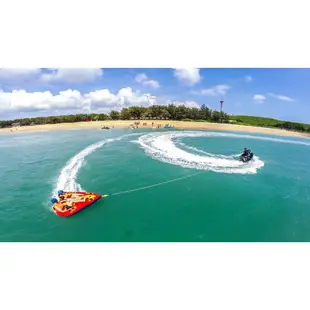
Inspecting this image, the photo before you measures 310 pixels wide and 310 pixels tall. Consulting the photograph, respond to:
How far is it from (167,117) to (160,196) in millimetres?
20635

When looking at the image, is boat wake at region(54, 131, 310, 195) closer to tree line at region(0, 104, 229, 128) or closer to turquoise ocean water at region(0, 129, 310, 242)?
turquoise ocean water at region(0, 129, 310, 242)

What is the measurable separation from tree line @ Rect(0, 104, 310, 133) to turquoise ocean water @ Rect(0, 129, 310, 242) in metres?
11.3

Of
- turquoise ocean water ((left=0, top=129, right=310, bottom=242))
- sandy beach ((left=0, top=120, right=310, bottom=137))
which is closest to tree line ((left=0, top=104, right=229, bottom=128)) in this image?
sandy beach ((left=0, top=120, right=310, bottom=137))

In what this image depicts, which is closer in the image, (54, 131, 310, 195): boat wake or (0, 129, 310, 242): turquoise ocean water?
(0, 129, 310, 242): turquoise ocean water

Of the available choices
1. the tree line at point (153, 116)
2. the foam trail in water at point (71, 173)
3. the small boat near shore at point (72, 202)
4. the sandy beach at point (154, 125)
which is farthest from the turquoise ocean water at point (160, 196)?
the tree line at point (153, 116)

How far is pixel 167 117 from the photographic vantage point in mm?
26281

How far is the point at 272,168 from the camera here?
362 inches

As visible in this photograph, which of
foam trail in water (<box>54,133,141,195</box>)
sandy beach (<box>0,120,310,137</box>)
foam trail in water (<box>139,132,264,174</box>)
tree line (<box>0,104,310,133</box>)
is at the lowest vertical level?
foam trail in water (<box>54,133,141,195</box>)

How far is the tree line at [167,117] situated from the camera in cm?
2148

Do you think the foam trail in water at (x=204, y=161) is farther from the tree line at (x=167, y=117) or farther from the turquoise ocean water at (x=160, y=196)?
the tree line at (x=167, y=117)

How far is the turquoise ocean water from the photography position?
4.87 metres

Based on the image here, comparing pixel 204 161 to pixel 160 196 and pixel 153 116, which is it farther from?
pixel 153 116
